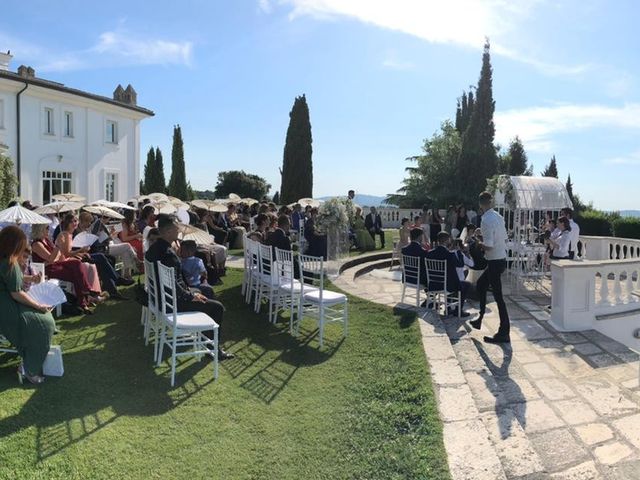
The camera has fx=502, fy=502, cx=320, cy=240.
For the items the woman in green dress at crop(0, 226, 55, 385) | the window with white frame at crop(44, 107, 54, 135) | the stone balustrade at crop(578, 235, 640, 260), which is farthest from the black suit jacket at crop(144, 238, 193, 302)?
the window with white frame at crop(44, 107, 54, 135)

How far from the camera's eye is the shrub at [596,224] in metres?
19.6

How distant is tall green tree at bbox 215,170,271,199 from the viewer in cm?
5206

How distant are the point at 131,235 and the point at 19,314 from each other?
545cm

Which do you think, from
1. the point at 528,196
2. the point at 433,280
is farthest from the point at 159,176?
the point at 433,280

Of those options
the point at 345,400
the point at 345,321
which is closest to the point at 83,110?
the point at 345,321

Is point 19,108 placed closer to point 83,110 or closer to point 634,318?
point 83,110

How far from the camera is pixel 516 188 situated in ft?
39.5

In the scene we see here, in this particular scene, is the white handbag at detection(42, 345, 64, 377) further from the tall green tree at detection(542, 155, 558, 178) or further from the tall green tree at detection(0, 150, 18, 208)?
the tall green tree at detection(542, 155, 558, 178)

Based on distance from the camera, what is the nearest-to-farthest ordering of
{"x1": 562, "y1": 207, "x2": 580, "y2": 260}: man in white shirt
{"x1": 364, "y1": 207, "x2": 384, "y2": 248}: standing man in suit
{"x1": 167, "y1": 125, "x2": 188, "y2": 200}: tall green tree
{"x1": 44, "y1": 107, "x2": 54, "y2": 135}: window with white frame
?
{"x1": 562, "y1": 207, "x2": 580, "y2": 260}: man in white shirt → {"x1": 364, "y1": 207, "x2": 384, "y2": 248}: standing man in suit → {"x1": 44, "y1": 107, "x2": 54, "y2": 135}: window with white frame → {"x1": 167, "y1": 125, "x2": 188, "y2": 200}: tall green tree

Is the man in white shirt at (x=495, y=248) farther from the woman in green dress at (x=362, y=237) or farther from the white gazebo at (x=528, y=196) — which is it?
the woman in green dress at (x=362, y=237)

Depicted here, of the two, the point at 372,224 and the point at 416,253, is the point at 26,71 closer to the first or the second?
the point at 372,224

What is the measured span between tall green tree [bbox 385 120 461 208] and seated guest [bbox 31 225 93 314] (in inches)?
1124

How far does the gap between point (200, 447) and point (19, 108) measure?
23.6m

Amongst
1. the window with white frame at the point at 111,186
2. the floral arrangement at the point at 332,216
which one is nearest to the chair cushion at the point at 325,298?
the floral arrangement at the point at 332,216
